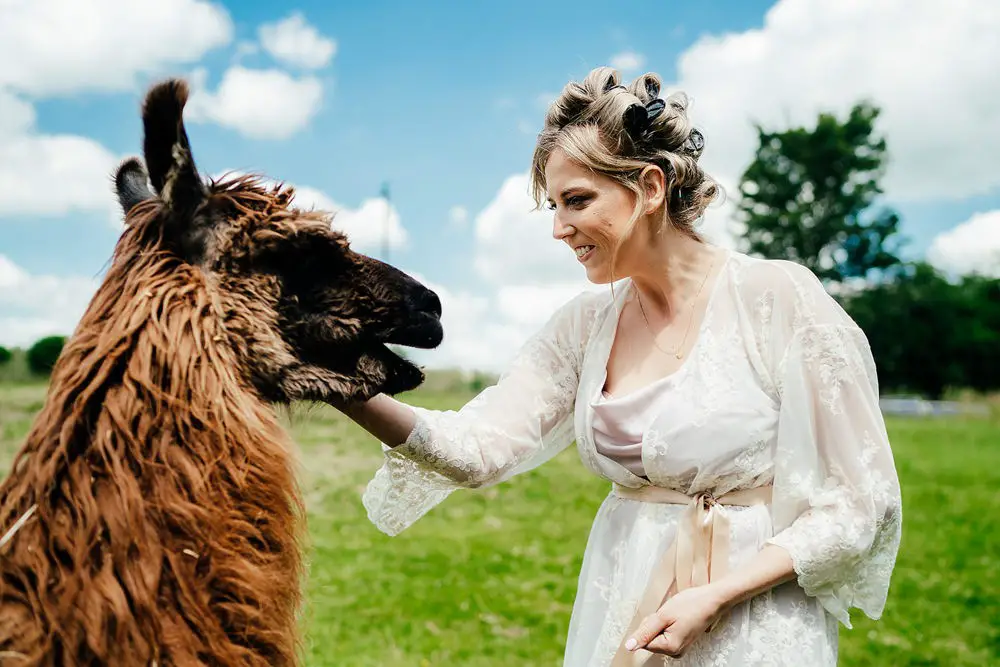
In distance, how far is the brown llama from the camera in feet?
5.52

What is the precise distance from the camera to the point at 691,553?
7.22 ft

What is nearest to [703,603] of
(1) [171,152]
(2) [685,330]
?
(2) [685,330]

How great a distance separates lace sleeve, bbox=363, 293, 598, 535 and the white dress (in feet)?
0.06

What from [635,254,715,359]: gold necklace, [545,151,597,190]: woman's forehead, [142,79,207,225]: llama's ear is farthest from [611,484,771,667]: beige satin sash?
[142,79,207,225]: llama's ear

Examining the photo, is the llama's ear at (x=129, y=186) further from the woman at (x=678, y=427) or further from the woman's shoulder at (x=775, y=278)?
the woman's shoulder at (x=775, y=278)

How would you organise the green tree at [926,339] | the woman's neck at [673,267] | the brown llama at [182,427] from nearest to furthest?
the brown llama at [182,427], the woman's neck at [673,267], the green tree at [926,339]

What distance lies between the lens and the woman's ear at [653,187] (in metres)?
2.45

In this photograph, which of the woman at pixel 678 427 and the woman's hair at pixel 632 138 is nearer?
the woman at pixel 678 427

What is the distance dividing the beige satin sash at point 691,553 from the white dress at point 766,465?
0.03 meters

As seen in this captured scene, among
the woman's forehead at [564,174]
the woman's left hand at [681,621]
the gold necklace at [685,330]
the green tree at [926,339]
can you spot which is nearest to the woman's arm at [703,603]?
the woman's left hand at [681,621]

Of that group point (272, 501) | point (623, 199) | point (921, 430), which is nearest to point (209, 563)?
point (272, 501)

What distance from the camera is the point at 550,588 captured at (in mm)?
7918

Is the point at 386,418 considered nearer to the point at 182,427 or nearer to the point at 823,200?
the point at 182,427

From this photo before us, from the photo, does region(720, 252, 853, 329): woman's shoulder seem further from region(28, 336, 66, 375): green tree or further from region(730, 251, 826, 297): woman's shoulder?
region(28, 336, 66, 375): green tree
